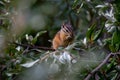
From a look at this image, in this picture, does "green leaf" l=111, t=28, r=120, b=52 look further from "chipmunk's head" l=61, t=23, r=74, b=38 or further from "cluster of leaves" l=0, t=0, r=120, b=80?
"chipmunk's head" l=61, t=23, r=74, b=38

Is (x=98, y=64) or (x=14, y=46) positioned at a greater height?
(x=14, y=46)

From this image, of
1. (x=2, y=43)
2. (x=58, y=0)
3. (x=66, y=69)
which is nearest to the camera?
(x=66, y=69)

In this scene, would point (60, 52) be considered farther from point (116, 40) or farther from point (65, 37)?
point (65, 37)

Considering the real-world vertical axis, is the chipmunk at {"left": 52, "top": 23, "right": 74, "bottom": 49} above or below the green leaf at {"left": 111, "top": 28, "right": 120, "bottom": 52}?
above

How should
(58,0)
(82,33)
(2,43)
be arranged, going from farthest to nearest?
(58,0), (82,33), (2,43)

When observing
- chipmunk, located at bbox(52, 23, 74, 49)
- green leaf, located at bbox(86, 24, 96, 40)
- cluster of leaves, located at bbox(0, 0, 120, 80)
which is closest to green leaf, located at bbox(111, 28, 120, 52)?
cluster of leaves, located at bbox(0, 0, 120, 80)

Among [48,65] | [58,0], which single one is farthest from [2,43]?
[58,0]

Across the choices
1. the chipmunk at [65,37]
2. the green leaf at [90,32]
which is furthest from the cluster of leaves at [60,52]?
the chipmunk at [65,37]

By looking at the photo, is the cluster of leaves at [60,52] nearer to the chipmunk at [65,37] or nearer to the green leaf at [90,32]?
the green leaf at [90,32]

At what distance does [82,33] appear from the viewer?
11.6ft

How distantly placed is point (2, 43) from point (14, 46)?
0.42 feet

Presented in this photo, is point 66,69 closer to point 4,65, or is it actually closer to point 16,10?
point 4,65

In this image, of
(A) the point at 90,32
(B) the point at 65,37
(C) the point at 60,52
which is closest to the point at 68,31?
(B) the point at 65,37

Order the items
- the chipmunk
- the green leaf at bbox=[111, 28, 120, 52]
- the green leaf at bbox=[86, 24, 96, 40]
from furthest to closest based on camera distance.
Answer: the chipmunk < the green leaf at bbox=[86, 24, 96, 40] < the green leaf at bbox=[111, 28, 120, 52]
